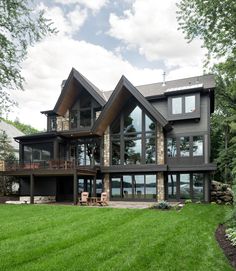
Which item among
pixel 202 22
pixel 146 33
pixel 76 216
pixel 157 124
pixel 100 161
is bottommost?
pixel 76 216

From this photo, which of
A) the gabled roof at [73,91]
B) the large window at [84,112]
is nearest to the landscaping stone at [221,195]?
the gabled roof at [73,91]

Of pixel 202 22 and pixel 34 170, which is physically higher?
pixel 202 22

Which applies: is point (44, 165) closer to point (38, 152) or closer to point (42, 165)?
point (42, 165)

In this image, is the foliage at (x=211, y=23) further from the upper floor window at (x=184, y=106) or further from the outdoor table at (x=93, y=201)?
the outdoor table at (x=93, y=201)

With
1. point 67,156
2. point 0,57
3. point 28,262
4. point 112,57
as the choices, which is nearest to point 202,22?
point 0,57

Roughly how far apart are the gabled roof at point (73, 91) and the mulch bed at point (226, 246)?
13595mm

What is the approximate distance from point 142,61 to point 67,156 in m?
9.42

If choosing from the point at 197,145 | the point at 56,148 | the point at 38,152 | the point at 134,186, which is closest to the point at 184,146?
the point at 197,145

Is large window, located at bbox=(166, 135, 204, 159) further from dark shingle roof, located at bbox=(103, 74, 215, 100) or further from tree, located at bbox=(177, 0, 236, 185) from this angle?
tree, located at bbox=(177, 0, 236, 185)

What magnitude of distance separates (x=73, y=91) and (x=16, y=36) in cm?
1624

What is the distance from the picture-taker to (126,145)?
2095 centimetres

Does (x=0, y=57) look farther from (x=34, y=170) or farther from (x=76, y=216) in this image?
(x=34, y=170)

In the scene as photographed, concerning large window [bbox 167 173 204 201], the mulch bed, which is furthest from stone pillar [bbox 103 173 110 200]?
the mulch bed

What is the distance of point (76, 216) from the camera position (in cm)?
1193
